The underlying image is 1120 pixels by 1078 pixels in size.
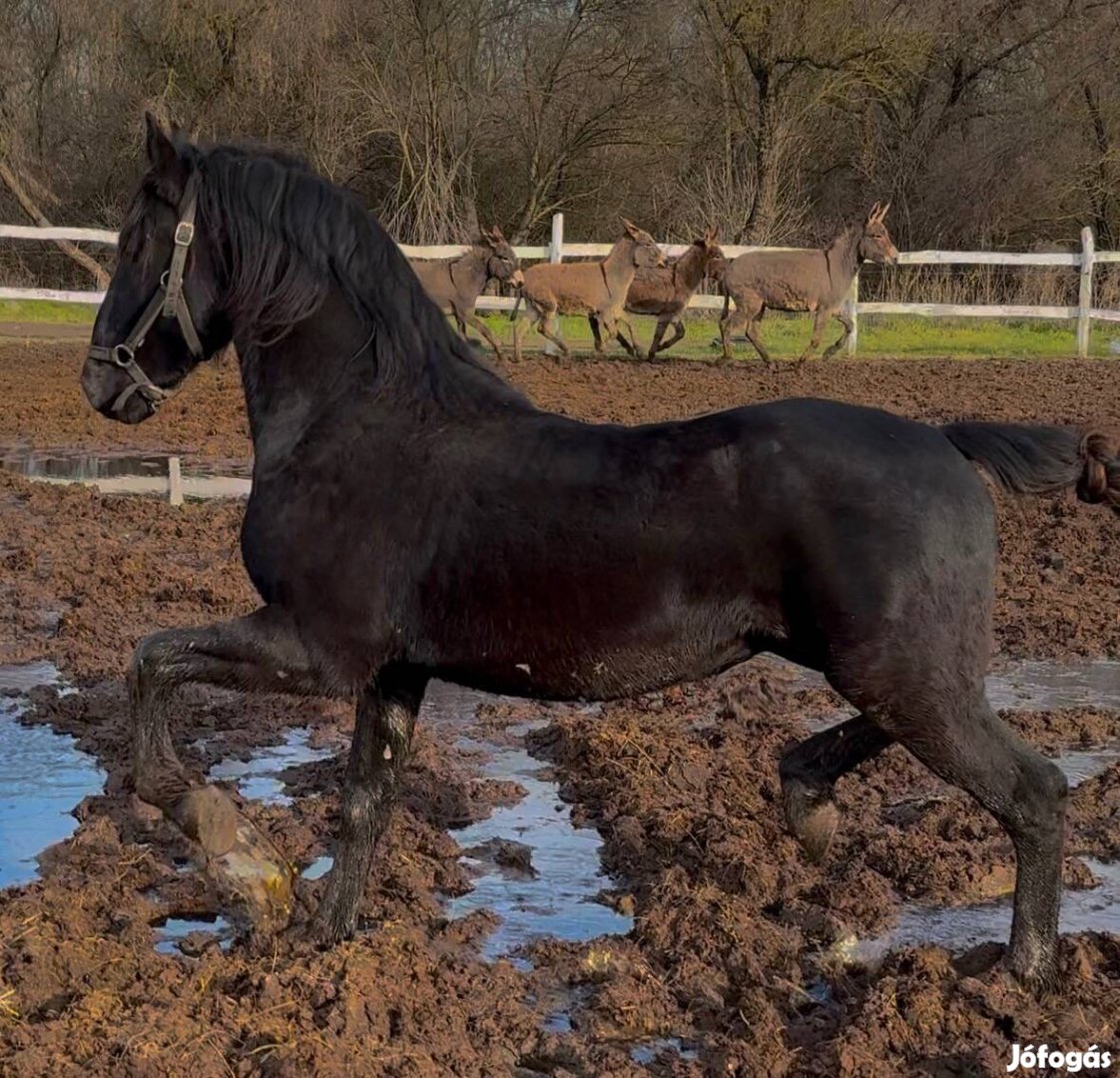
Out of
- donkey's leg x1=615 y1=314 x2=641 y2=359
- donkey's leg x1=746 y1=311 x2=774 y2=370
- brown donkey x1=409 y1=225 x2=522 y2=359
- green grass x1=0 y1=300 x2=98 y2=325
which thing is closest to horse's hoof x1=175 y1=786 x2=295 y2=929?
donkey's leg x1=746 y1=311 x2=774 y2=370

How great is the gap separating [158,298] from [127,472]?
825 centimetres

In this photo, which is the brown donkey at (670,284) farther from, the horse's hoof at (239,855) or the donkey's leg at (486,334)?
the horse's hoof at (239,855)

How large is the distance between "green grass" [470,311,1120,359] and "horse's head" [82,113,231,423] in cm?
1802

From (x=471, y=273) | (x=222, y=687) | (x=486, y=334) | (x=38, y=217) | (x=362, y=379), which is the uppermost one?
(x=38, y=217)

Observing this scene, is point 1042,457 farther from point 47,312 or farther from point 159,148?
point 47,312

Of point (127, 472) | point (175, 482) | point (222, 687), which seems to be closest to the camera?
point (222, 687)

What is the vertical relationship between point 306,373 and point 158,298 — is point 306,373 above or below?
below

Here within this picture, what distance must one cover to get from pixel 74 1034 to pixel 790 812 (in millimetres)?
2143

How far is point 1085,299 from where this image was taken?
2369cm

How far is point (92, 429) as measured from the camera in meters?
14.4

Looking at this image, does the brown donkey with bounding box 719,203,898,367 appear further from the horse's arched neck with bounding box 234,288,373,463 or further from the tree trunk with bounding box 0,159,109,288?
the horse's arched neck with bounding box 234,288,373,463

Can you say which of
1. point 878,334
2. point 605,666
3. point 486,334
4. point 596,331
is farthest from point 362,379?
point 878,334

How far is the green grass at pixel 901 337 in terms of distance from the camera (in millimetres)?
23281

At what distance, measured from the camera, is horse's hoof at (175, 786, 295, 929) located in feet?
13.8
